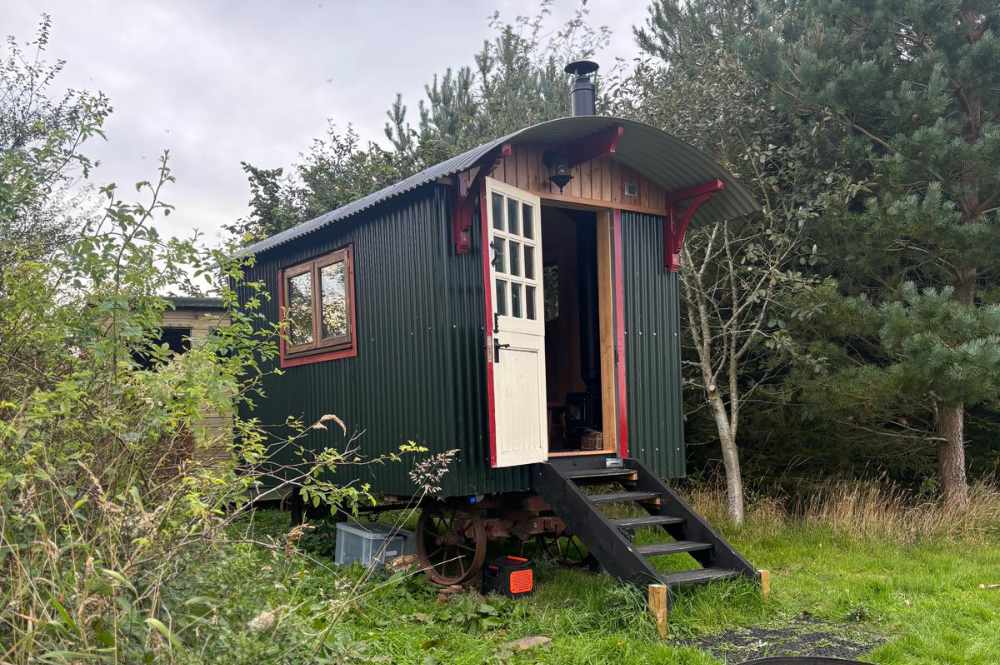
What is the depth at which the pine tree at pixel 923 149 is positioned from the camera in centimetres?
712

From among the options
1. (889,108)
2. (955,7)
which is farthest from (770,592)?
(955,7)

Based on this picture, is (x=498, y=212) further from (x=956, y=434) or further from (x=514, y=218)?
(x=956, y=434)

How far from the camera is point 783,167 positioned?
363 inches

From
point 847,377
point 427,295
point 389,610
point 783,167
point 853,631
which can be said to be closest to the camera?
point 853,631

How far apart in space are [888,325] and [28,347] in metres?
6.43

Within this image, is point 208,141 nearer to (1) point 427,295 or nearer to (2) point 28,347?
(1) point 427,295

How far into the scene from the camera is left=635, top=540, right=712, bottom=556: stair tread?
208 inches

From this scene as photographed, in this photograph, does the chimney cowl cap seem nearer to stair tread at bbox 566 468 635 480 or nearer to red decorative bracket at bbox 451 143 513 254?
red decorative bracket at bbox 451 143 513 254

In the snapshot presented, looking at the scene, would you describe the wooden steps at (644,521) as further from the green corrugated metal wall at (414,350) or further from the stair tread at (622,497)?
the green corrugated metal wall at (414,350)

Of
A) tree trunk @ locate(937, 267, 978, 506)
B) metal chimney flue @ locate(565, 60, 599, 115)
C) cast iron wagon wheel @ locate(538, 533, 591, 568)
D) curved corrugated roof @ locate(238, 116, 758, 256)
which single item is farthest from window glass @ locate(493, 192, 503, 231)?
tree trunk @ locate(937, 267, 978, 506)

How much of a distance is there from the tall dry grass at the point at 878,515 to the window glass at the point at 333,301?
4225mm

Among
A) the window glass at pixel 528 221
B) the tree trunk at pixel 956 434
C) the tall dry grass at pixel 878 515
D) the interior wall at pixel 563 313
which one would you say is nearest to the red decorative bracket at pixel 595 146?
the window glass at pixel 528 221

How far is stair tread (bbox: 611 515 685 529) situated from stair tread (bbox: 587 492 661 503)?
16 cm

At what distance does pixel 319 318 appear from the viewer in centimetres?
741
